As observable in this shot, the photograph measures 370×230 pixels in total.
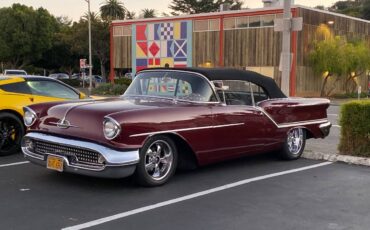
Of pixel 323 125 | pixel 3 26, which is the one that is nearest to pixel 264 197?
pixel 323 125

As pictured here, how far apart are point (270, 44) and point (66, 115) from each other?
96.0 ft

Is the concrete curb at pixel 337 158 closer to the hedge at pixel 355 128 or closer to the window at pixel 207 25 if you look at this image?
the hedge at pixel 355 128

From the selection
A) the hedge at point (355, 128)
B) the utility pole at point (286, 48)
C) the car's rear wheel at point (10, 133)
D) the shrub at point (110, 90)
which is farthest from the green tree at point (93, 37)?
the hedge at point (355, 128)

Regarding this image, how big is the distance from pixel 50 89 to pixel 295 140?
4.67m

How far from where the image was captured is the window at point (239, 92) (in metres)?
7.25

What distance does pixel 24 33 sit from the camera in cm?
5269

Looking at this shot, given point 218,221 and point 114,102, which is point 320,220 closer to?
point 218,221

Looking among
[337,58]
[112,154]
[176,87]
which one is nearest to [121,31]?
[337,58]

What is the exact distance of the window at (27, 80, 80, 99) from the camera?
9268 mm

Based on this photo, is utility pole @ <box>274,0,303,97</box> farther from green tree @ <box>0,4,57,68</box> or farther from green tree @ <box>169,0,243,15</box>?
green tree @ <box>169,0,243,15</box>

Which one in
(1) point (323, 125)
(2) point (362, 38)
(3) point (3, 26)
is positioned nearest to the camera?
(1) point (323, 125)

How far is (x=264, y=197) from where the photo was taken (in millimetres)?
5973

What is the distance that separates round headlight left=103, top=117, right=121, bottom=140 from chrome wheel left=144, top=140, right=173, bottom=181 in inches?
22.1

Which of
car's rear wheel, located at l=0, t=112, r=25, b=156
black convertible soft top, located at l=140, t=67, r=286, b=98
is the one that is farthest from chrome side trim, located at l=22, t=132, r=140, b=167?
car's rear wheel, located at l=0, t=112, r=25, b=156
